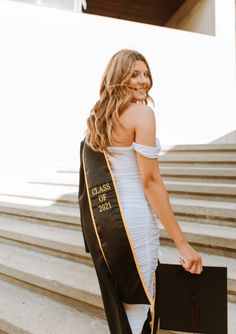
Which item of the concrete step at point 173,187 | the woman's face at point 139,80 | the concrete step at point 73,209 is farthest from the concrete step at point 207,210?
the woman's face at point 139,80

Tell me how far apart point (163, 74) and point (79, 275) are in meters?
4.26

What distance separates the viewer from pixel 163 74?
230 inches

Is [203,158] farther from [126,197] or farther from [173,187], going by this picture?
[126,197]

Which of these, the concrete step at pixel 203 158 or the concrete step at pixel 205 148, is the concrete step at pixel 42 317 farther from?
the concrete step at pixel 205 148

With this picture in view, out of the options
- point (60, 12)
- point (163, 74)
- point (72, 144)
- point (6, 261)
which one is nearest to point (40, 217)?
point (6, 261)

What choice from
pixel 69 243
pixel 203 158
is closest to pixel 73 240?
pixel 69 243

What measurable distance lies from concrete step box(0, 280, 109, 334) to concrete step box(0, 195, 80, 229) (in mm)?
763

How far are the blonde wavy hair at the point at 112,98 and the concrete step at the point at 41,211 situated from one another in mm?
1877

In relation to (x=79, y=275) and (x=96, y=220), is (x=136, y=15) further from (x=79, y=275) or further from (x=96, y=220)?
(x=96, y=220)

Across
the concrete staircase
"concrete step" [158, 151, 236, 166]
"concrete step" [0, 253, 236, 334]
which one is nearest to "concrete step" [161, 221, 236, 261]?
the concrete staircase

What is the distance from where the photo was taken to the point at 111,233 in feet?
4.02

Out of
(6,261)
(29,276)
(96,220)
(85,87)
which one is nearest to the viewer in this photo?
(96,220)

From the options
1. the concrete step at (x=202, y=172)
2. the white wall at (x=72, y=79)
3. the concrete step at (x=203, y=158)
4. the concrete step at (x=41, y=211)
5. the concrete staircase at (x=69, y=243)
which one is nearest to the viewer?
the concrete staircase at (x=69, y=243)

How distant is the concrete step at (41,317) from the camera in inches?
79.4
